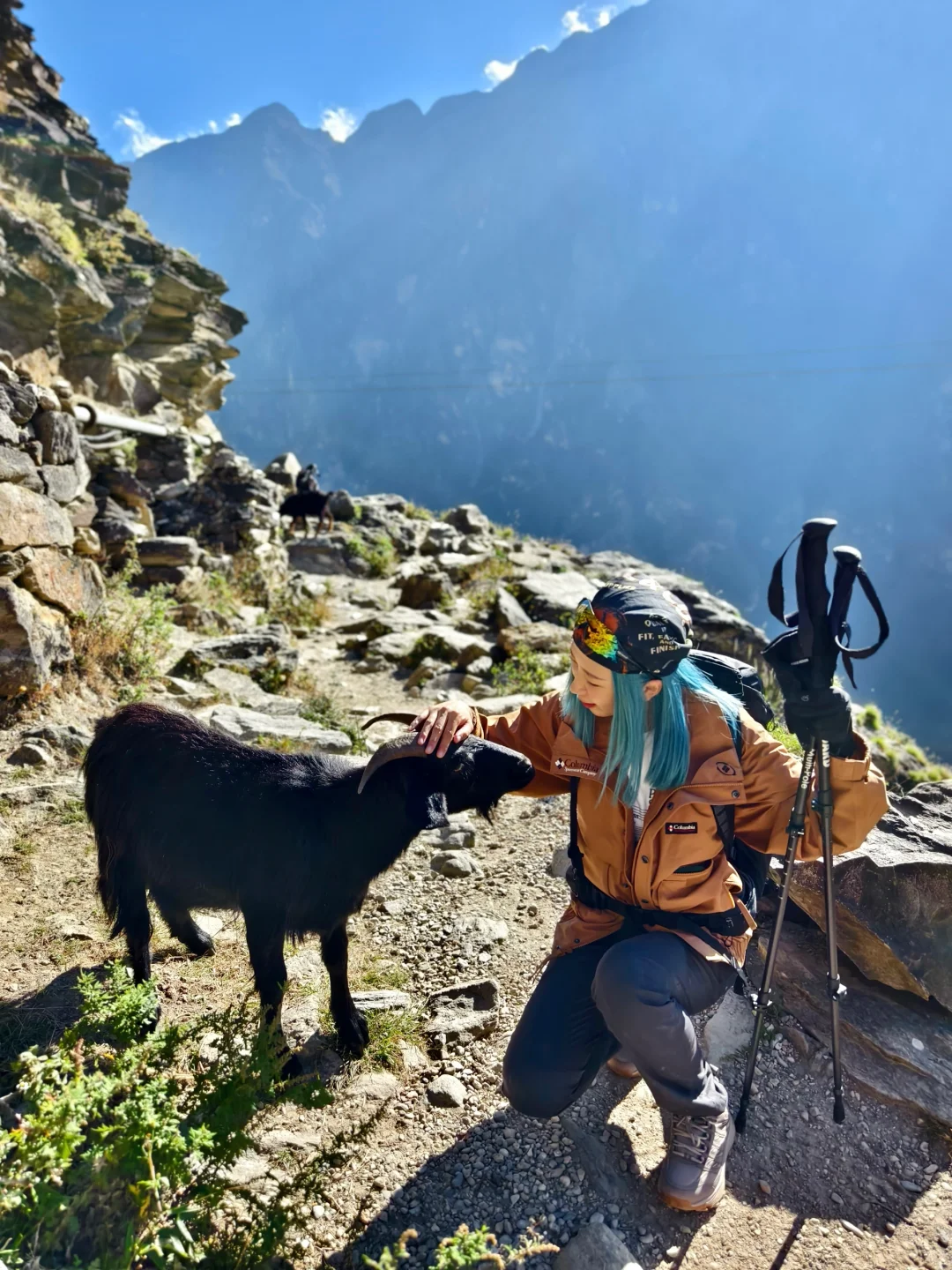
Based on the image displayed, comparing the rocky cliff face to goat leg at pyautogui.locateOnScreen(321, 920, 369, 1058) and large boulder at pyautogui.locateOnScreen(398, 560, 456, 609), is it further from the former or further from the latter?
goat leg at pyautogui.locateOnScreen(321, 920, 369, 1058)

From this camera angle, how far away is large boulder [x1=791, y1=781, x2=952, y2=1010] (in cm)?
302

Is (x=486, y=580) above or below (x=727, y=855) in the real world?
above

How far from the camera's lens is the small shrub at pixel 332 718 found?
5.71 m

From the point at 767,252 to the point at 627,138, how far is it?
114 feet

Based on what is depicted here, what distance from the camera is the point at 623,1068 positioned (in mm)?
2834

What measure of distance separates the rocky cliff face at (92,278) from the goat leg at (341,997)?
36.0 feet

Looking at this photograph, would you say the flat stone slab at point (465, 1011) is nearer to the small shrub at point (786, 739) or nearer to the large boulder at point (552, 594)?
the small shrub at point (786, 739)

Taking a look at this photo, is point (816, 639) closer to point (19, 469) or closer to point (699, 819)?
point (699, 819)

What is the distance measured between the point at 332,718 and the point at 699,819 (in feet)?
14.6

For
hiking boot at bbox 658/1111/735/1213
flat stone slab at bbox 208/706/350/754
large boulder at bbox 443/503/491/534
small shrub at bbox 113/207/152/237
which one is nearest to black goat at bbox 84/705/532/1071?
hiking boot at bbox 658/1111/735/1213

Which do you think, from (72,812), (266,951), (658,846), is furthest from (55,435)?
(658,846)

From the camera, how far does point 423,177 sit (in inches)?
4707

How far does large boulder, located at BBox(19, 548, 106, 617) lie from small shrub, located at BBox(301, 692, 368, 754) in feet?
6.94

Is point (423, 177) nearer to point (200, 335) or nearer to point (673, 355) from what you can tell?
point (673, 355)
